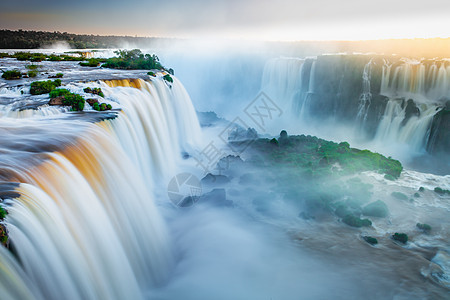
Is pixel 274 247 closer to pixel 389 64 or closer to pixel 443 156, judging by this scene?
pixel 443 156

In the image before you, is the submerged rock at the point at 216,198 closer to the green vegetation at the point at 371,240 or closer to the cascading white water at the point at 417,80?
the green vegetation at the point at 371,240

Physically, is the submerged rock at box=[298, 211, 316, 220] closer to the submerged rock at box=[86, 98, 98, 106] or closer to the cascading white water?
the submerged rock at box=[86, 98, 98, 106]

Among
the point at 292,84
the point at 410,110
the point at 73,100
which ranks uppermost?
the point at 73,100

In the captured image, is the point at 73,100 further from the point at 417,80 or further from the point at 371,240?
the point at 417,80

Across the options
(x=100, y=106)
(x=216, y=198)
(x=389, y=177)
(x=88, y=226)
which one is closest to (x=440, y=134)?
(x=389, y=177)

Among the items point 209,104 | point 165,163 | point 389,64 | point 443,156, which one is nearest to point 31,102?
point 165,163

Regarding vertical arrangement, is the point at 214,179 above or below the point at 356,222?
above

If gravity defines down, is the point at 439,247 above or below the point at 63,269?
below
